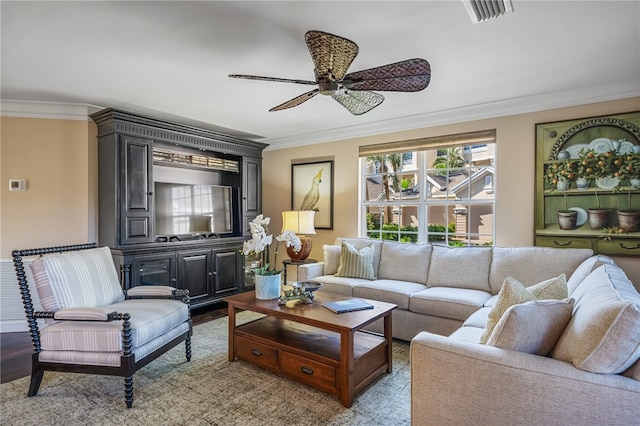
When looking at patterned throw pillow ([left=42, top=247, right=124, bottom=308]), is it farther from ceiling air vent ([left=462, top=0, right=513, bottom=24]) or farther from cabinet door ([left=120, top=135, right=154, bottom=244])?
ceiling air vent ([left=462, top=0, right=513, bottom=24])

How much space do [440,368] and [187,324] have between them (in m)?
2.10

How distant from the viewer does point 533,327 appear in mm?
1504

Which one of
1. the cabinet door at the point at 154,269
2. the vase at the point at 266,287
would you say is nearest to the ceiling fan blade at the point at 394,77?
the vase at the point at 266,287

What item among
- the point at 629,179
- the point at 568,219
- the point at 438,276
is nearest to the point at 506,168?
the point at 568,219

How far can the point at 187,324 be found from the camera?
9.41 ft

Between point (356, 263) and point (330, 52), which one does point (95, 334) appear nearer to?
point (330, 52)

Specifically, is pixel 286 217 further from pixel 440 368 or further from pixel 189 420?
pixel 440 368

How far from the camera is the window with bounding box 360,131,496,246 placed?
3930 mm

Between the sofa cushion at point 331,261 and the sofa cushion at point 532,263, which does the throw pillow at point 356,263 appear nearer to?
the sofa cushion at point 331,261

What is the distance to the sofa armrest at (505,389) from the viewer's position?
1265 millimetres

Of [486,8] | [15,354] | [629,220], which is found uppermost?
[486,8]

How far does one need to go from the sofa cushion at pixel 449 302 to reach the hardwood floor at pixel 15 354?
7.78ft

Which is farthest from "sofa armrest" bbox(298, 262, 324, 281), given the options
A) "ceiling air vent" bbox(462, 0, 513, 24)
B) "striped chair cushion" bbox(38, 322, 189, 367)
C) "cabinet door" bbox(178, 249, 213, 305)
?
"ceiling air vent" bbox(462, 0, 513, 24)

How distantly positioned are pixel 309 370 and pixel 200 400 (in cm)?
73
